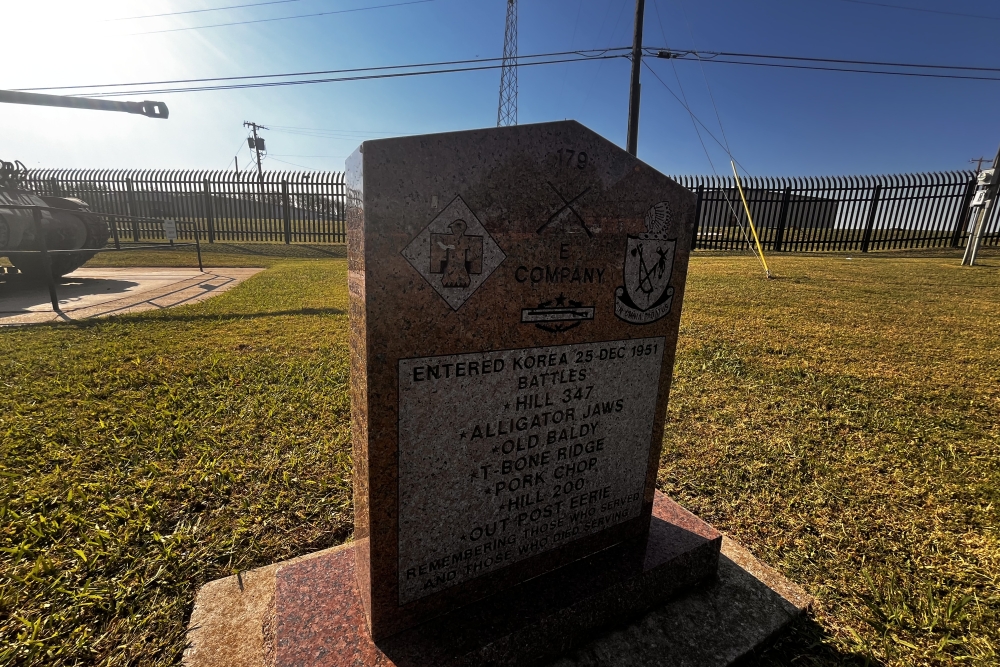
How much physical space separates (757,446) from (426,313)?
2402 mm

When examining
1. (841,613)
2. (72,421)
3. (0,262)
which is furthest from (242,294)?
(0,262)

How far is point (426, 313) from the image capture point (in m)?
1.18

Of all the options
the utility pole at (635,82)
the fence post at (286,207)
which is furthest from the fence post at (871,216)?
the fence post at (286,207)

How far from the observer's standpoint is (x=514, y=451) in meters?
1.44

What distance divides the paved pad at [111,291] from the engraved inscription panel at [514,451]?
20.2 feet

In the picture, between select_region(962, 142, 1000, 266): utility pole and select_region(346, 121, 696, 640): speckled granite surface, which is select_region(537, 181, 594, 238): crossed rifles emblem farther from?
select_region(962, 142, 1000, 266): utility pole

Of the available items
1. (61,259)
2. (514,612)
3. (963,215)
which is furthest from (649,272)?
(963,215)

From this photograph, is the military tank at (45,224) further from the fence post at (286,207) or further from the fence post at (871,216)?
the fence post at (871,216)

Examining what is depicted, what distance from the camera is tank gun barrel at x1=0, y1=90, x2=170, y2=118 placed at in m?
9.23

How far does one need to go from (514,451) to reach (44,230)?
10.1 meters

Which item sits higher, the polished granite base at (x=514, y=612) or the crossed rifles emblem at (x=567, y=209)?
the crossed rifles emblem at (x=567, y=209)

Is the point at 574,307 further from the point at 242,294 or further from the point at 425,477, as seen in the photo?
the point at 242,294

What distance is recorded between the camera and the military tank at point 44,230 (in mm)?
7570

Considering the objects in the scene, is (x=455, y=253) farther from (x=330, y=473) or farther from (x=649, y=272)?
(x=330, y=473)
